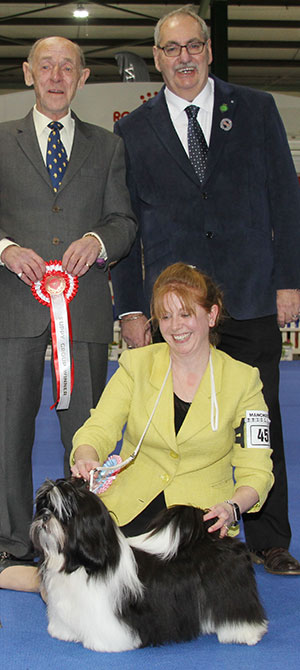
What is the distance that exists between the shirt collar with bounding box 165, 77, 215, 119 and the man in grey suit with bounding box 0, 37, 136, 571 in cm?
31

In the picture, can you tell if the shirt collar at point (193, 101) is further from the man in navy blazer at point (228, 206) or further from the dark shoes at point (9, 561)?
the dark shoes at point (9, 561)

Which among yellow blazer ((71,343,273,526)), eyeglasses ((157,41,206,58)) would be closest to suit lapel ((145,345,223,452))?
yellow blazer ((71,343,273,526))

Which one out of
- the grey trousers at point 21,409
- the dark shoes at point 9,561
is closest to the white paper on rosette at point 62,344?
the grey trousers at point 21,409

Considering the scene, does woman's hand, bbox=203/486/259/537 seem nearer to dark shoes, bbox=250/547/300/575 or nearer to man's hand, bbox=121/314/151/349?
dark shoes, bbox=250/547/300/575

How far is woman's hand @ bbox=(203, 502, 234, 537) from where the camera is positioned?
6.55ft

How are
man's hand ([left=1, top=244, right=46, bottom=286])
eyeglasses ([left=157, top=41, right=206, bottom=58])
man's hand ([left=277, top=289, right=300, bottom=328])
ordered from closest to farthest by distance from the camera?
1. man's hand ([left=1, top=244, right=46, bottom=286])
2. eyeglasses ([left=157, top=41, right=206, bottom=58])
3. man's hand ([left=277, top=289, right=300, bottom=328])

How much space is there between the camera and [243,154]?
2.84m

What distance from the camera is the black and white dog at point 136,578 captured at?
1.79 m

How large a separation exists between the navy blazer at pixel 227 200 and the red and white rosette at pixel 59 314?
1.28 feet

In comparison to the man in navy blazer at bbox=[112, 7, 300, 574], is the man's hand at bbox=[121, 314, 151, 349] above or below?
below

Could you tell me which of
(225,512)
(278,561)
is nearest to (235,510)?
(225,512)

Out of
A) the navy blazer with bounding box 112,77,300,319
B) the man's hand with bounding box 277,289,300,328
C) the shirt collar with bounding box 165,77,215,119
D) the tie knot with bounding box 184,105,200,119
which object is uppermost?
the shirt collar with bounding box 165,77,215,119

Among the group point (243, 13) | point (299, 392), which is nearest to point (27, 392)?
point (299, 392)

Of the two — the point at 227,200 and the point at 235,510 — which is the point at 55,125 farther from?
the point at 235,510
